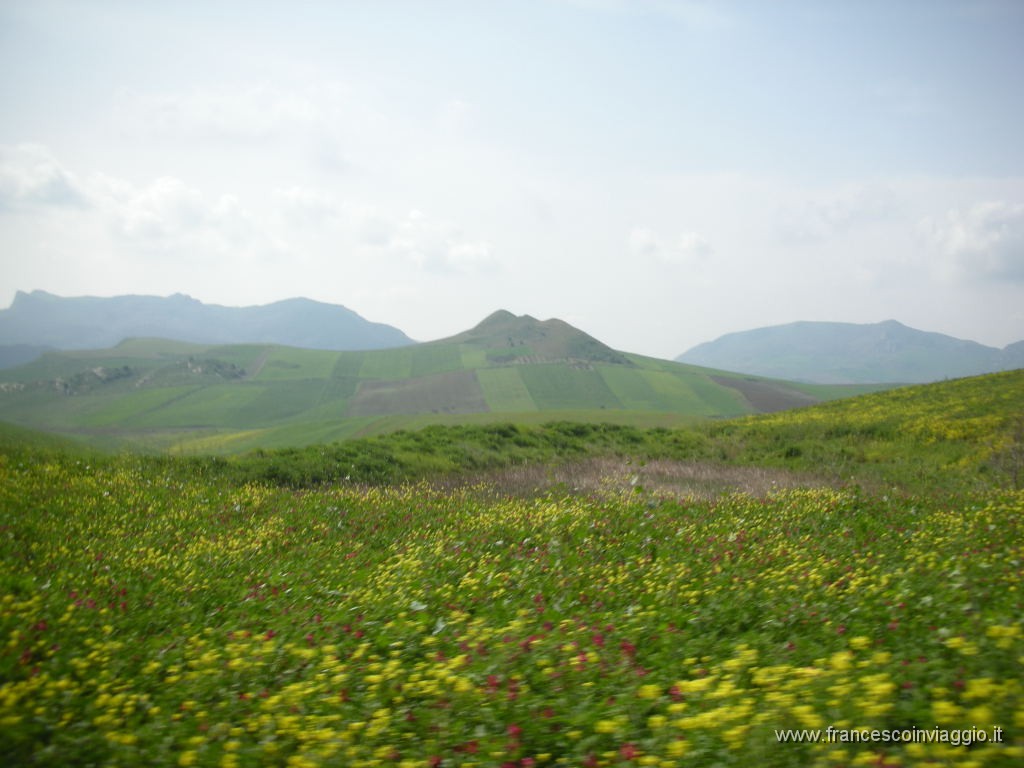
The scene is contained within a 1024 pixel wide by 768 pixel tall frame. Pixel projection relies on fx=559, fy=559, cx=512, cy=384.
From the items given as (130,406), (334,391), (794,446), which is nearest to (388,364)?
(334,391)

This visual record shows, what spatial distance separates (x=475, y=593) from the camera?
22.9 feet

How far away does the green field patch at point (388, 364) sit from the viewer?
346ft

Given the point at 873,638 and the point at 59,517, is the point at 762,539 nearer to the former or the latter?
the point at 873,638

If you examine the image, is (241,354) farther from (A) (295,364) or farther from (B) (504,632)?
(B) (504,632)

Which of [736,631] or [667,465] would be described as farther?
[667,465]

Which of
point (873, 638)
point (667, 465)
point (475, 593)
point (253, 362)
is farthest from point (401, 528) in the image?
point (253, 362)

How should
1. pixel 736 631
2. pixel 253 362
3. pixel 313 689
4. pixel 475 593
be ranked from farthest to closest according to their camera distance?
pixel 253 362 → pixel 475 593 → pixel 736 631 → pixel 313 689

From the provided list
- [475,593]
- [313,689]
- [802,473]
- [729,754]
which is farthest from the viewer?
[802,473]

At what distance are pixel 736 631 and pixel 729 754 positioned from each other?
2.62 metres

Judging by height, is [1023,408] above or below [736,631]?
above

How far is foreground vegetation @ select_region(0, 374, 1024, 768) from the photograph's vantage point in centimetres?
338

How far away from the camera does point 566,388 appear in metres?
88.4

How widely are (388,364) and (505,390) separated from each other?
38.6 meters

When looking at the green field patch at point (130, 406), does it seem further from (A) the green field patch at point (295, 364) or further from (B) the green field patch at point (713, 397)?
(B) the green field patch at point (713, 397)
